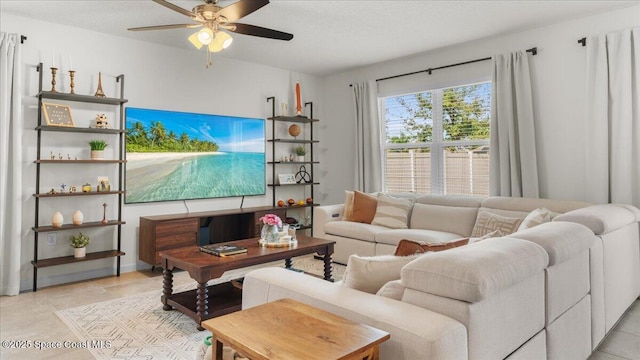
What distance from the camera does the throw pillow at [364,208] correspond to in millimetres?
4820

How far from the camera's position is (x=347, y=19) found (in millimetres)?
3924

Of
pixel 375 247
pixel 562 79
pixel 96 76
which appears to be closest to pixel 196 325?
pixel 375 247

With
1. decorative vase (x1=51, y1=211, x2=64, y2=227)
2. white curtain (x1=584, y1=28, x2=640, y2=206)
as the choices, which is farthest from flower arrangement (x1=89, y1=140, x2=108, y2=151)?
white curtain (x1=584, y1=28, x2=640, y2=206)

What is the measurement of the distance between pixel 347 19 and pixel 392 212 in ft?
7.17

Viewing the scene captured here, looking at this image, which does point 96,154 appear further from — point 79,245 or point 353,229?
point 353,229

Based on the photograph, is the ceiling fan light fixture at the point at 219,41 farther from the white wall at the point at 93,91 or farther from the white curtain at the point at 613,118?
the white curtain at the point at 613,118

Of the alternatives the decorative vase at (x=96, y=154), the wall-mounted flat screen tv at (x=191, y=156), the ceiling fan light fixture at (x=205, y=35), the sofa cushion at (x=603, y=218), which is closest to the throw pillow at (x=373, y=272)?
the sofa cushion at (x=603, y=218)

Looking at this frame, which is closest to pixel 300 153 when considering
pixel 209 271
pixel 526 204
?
pixel 526 204

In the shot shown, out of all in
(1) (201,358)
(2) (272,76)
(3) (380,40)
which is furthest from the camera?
(2) (272,76)

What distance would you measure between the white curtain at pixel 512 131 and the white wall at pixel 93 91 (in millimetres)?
3208

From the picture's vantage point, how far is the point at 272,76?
5785mm

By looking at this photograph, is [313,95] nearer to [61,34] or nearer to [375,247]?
[375,247]

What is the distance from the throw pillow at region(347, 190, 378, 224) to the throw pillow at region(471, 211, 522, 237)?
1.23 meters

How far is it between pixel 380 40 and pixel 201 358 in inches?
157
